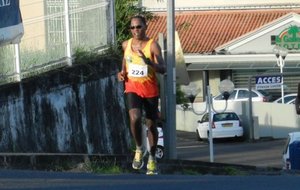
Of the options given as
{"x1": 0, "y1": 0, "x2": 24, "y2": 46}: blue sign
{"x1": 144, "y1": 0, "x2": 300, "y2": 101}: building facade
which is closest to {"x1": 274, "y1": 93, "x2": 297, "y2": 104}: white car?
{"x1": 144, "y1": 0, "x2": 300, "y2": 101}: building facade

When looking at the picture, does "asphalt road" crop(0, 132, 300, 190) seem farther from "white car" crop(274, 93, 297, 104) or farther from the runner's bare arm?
"white car" crop(274, 93, 297, 104)

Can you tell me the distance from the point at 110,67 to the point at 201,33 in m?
37.4

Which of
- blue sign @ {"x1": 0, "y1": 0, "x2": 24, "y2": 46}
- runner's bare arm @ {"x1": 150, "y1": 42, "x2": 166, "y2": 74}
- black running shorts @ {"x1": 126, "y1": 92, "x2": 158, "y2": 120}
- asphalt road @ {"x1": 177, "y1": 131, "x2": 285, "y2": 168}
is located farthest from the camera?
asphalt road @ {"x1": 177, "y1": 131, "x2": 285, "y2": 168}

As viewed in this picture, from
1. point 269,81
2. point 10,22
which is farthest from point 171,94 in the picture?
point 269,81

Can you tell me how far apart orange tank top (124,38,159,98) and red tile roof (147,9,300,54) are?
3888 cm

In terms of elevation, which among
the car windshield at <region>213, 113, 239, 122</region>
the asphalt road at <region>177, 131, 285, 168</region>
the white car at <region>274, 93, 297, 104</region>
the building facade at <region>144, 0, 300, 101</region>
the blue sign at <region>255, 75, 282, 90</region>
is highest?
the building facade at <region>144, 0, 300, 101</region>

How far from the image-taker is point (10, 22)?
42.8 ft

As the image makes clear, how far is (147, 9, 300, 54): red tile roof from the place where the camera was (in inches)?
2009

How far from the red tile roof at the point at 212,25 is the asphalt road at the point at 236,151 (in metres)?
6.55

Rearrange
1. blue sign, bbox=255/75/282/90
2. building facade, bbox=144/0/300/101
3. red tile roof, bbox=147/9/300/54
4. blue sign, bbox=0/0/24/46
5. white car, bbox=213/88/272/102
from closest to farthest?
blue sign, bbox=0/0/24/46 < blue sign, bbox=255/75/282/90 < white car, bbox=213/88/272/102 < building facade, bbox=144/0/300/101 < red tile roof, bbox=147/9/300/54

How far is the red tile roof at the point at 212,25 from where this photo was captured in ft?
167

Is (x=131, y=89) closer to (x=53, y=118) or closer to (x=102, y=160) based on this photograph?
(x=102, y=160)

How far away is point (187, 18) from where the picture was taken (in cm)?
5334

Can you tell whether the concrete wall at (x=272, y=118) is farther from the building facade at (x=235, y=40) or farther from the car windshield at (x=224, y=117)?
the building facade at (x=235, y=40)
